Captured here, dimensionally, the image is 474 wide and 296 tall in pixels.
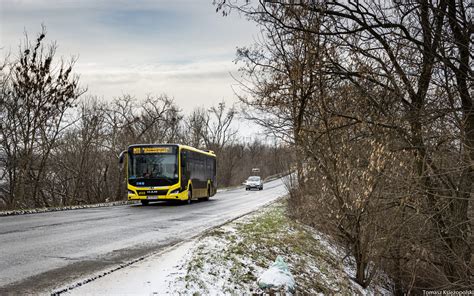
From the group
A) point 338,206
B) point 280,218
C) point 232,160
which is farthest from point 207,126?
point 338,206

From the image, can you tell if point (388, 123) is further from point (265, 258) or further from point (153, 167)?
point (153, 167)

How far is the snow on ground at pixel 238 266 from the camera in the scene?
19.9 ft

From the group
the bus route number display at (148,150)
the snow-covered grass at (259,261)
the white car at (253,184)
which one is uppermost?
the bus route number display at (148,150)

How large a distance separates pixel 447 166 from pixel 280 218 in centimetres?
753

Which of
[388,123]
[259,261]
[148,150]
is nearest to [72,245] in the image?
[259,261]

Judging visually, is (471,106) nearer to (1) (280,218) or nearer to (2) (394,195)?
(2) (394,195)

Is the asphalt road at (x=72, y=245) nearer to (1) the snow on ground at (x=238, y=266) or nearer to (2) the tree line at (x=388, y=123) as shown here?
(1) the snow on ground at (x=238, y=266)

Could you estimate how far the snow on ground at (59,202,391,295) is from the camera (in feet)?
19.9

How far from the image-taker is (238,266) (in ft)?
25.7

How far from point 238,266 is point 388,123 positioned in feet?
14.4

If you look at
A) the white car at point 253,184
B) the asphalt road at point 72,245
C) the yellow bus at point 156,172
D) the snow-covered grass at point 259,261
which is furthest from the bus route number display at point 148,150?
the white car at point 253,184

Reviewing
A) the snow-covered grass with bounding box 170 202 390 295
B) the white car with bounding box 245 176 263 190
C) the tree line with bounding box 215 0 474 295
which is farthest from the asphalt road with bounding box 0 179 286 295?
the white car with bounding box 245 176 263 190

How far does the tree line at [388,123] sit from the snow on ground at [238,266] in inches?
39.4

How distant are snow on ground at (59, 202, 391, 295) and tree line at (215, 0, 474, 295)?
1000 millimetres
